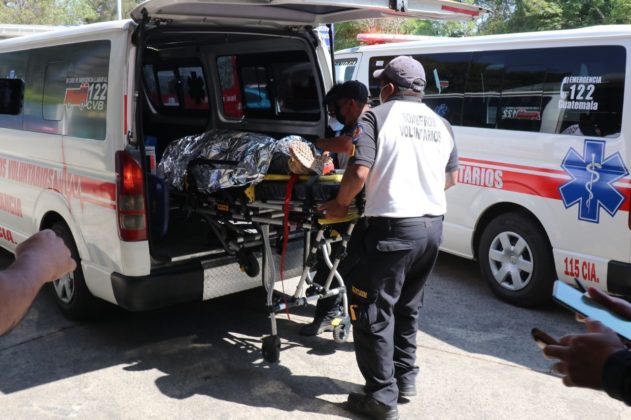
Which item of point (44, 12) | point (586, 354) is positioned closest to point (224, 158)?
point (586, 354)

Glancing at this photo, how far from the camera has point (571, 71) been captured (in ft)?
15.6

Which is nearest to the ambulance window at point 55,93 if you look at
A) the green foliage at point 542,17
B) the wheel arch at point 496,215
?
the wheel arch at point 496,215

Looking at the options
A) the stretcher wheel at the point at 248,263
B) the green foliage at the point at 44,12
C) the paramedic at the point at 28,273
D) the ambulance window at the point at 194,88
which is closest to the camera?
the paramedic at the point at 28,273

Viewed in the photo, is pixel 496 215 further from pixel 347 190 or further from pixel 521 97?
pixel 347 190

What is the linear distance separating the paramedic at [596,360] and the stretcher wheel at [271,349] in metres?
2.47

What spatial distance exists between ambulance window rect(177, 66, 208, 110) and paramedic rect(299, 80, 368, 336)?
1573 mm

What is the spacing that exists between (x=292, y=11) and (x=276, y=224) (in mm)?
1552

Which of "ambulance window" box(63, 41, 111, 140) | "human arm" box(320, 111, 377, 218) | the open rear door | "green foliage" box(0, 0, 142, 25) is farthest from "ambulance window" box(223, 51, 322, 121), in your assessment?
"green foliage" box(0, 0, 142, 25)

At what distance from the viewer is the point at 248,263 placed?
164 inches

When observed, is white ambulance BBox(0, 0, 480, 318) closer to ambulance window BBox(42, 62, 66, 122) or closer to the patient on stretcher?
ambulance window BBox(42, 62, 66, 122)

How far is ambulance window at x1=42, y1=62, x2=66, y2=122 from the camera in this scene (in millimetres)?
4324

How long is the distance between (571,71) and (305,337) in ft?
9.07

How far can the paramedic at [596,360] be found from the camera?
4.81ft

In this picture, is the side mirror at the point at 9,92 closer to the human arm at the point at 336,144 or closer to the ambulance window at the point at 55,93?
the ambulance window at the point at 55,93
